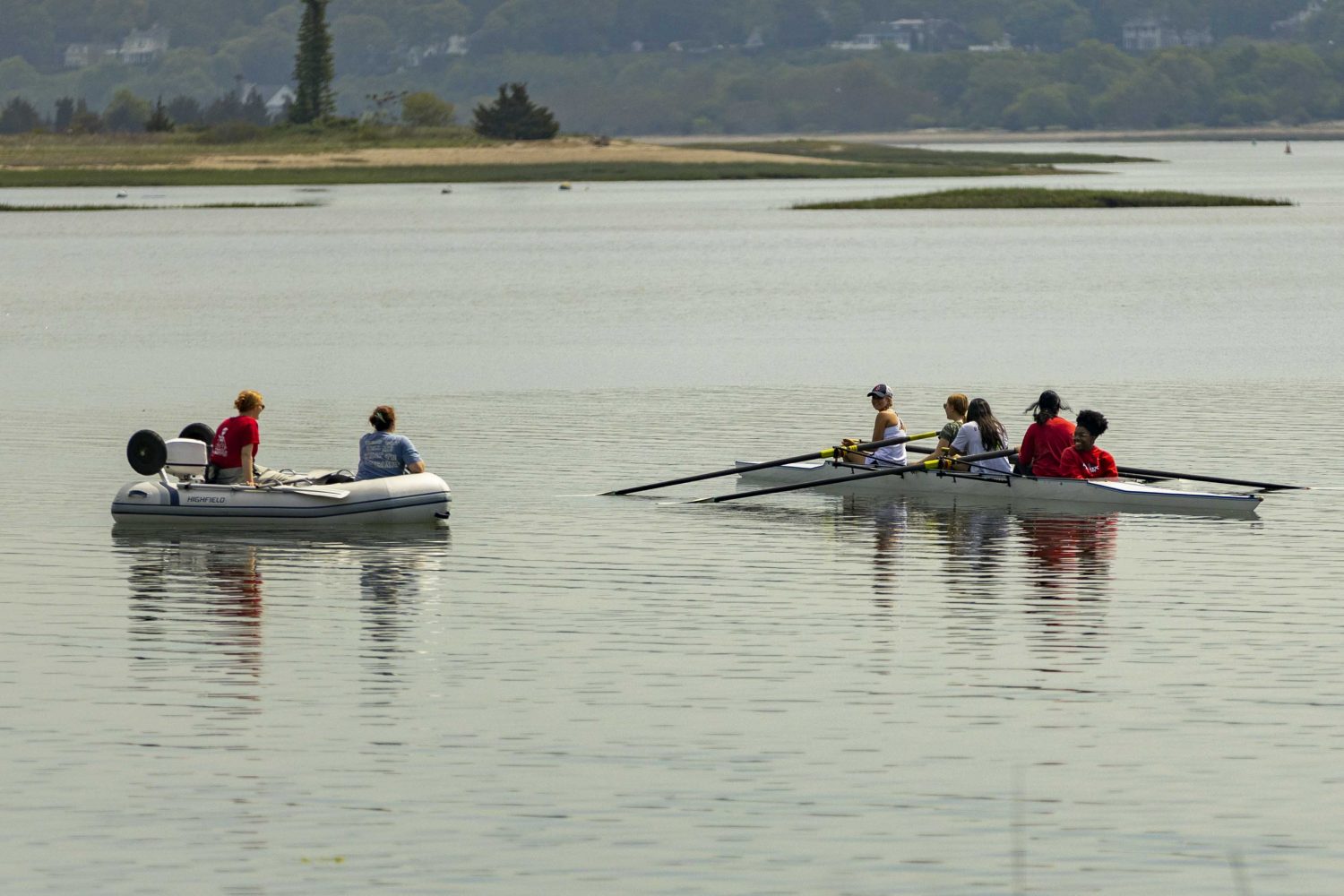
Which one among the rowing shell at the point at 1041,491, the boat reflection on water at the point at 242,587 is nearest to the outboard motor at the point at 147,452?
the boat reflection on water at the point at 242,587

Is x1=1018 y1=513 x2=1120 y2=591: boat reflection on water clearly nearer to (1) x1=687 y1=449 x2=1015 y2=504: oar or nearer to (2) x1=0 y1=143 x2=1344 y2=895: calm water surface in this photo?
(2) x1=0 y1=143 x2=1344 y2=895: calm water surface

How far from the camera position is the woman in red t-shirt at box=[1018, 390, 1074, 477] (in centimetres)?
2603

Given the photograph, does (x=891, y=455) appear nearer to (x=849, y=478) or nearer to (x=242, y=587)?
(x=849, y=478)

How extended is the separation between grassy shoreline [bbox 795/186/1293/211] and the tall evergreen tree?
2400 inches

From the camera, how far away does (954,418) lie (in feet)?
88.5

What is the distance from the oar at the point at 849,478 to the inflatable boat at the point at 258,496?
13.8 feet

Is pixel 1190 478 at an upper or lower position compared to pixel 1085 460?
lower

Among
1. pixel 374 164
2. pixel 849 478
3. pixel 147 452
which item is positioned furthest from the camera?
pixel 374 164

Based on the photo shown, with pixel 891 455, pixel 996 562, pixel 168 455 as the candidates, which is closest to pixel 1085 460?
pixel 891 455

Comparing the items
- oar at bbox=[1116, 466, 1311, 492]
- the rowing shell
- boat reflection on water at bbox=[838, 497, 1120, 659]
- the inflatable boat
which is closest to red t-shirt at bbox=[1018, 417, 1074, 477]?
the rowing shell

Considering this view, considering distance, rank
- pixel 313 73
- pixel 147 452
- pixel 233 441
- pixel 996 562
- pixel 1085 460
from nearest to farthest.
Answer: pixel 996 562, pixel 233 441, pixel 147 452, pixel 1085 460, pixel 313 73

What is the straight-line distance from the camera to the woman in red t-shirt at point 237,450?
24.7m

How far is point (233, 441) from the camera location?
82.1 ft

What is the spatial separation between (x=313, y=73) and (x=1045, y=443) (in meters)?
169
